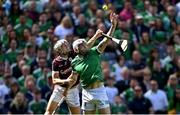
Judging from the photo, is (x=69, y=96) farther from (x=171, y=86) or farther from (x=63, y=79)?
(x=171, y=86)

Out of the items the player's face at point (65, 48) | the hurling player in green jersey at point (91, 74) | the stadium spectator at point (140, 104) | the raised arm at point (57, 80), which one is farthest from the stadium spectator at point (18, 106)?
the hurling player in green jersey at point (91, 74)

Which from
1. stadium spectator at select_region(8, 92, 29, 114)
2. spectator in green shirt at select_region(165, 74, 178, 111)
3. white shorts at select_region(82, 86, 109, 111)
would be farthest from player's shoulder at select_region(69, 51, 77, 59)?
spectator in green shirt at select_region(165, 74, 178, 111)

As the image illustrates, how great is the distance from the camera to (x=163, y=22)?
22.1 metres

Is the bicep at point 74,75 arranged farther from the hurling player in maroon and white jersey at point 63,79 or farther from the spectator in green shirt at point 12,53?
the spectator in green shirt at point 12,53

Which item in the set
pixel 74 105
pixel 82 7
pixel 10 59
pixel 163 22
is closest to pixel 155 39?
pixel 163 22

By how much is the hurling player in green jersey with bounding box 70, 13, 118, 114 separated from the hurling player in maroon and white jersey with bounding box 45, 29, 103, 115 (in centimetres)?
37

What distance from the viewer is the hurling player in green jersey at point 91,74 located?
14992mm

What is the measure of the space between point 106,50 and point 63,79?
5407 millimetres

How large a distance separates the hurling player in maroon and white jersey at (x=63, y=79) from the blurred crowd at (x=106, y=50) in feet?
10.6

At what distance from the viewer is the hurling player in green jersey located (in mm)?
14992

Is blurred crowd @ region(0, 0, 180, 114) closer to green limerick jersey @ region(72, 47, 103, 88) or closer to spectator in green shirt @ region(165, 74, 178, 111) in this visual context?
spectator in green shirt @ region(165, 74, 178, 111)

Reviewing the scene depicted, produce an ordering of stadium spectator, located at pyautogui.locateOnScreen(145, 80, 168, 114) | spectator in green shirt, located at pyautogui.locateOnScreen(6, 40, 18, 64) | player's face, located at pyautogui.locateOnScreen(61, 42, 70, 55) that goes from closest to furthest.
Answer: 1. player's face, located at pyautogui.locateOnScreen(61, 42, 70, 55)
2. stadium spectator, located at pyautogui.locateOnScreen(145, 80, 168, 114)
3. spectator in green shirt, located at pyautogui.locateOnScreen(6, 40, 18, 64)

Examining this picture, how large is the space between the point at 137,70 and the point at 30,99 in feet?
9.09

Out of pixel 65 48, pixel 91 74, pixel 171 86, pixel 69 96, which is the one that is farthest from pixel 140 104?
pixel 91 74
